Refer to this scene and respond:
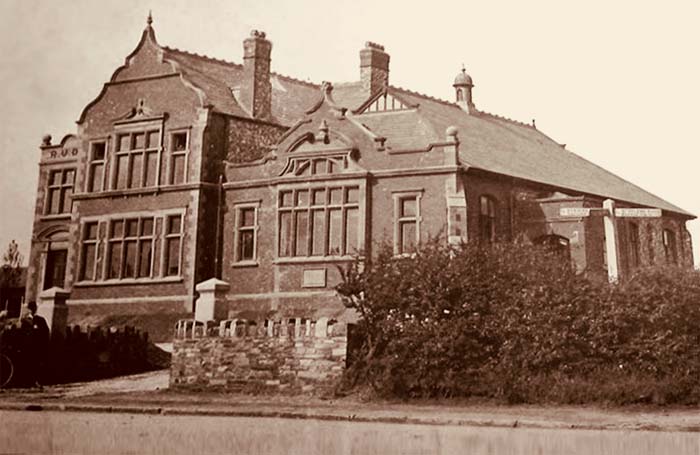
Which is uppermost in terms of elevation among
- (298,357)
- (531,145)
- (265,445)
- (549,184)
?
(531,145)

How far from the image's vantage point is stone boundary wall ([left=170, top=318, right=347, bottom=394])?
14602mm

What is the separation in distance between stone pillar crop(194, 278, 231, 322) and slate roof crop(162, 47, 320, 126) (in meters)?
7.43

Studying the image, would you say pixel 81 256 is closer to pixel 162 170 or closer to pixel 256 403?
pixel 162 170

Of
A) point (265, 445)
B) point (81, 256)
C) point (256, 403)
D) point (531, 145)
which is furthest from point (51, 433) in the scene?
point (531, 145)

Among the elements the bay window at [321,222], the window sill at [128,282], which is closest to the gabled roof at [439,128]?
the bay window at [321,222]

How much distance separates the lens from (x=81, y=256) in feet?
75.2

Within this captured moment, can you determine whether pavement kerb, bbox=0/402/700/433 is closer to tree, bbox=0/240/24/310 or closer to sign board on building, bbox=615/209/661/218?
tree, bbox=0/240/24/310

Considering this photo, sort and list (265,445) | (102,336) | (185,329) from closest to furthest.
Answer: (265,445)
(185,329)
(102,336)

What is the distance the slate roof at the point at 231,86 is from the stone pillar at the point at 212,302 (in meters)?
7.43

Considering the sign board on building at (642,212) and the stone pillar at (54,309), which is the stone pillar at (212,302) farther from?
the sign board on building at (642,212)

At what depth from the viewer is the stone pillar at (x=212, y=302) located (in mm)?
16781

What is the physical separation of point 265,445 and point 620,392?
19.8 feet

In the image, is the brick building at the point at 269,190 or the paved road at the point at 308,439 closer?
the paved road at the point at 308,439

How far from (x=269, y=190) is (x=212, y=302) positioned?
560cm
